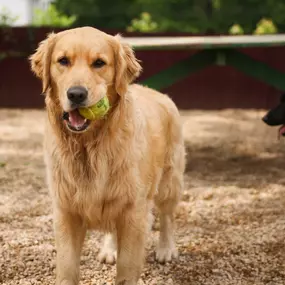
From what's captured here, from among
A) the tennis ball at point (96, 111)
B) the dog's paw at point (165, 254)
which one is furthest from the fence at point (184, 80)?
the tennis ball at point (96, 111)

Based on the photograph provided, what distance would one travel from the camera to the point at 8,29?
41.3 ft

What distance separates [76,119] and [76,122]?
0.7 inches

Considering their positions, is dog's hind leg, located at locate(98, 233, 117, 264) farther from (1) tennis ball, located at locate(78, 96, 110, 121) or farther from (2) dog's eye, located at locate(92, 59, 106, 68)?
(2) dog's eye, located at locate(92, 59, 106, 68)

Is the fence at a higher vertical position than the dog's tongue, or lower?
lower

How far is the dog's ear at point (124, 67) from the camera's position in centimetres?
274

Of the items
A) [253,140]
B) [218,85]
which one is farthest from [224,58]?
[218,85]

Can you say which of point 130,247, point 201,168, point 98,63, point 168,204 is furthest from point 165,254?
point 201,168

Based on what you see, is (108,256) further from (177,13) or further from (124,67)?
(177,13)

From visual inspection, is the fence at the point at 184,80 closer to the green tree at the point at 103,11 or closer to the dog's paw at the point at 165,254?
the dog's paw at the point at 165,254

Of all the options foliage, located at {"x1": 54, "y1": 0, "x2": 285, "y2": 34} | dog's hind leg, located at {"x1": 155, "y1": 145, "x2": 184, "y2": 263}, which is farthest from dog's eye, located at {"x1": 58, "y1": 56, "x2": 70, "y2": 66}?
foliage, located at {"x1": 54, "y1": 0, "x2": 285, "y2": 34}

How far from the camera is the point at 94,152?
8.86ft

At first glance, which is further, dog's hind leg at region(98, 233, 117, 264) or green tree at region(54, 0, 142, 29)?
green tree at region(54, 0, 142, 29)

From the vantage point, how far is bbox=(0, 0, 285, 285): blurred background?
11.3 feet

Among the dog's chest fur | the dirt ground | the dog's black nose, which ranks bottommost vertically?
the dirt ground
